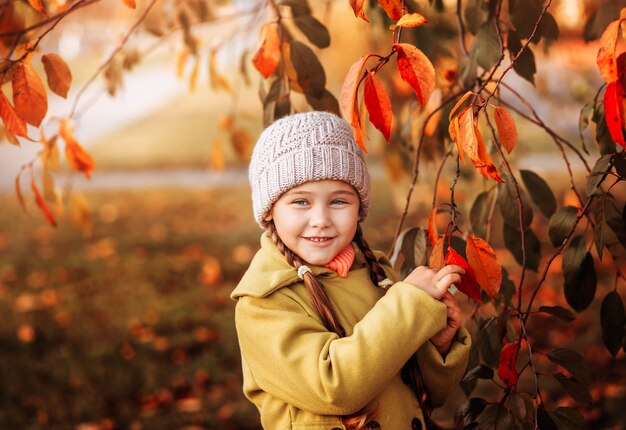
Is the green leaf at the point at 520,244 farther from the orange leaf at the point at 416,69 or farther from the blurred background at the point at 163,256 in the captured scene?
the orange leaf at the point at 416,69

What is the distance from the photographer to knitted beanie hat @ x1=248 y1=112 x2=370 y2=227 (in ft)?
4.98

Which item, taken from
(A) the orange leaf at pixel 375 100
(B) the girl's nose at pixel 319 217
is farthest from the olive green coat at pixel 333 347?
(A) the orange leaf at pixel 375 100

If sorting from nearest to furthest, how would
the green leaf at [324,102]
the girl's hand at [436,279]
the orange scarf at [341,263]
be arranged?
the girl's hand at [436,279]
the orange scarf at [341,263]
the green leaf at [324,102]

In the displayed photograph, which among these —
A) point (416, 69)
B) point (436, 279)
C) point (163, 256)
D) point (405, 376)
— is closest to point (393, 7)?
point (416, 69)

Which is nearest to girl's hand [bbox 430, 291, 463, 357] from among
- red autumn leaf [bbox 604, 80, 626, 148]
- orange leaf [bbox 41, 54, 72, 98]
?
Answer: red autumn leaf [bbox 604, 80, 626, 148]

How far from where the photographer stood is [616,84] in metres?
1.24

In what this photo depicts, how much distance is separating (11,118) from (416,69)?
81cm

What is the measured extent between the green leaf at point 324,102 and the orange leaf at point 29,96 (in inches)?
26.3

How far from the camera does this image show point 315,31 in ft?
6.14

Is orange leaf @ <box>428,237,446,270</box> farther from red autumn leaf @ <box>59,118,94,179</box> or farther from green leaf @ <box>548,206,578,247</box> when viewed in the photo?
red autumn leaf @ <box>59,118,94,179</box>

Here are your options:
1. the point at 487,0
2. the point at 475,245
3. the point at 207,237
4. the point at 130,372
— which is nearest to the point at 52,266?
the point at 207,237

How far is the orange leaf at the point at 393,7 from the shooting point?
148cm

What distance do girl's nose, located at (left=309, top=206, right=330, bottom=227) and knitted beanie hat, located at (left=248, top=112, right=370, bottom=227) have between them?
0.06m

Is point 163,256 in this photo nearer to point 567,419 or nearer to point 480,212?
point 480,212
